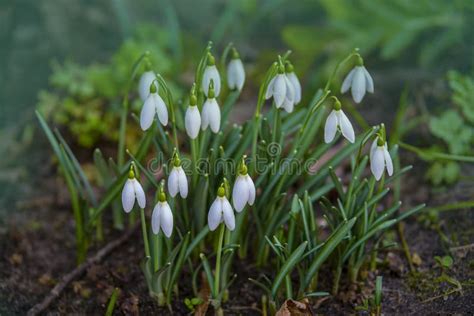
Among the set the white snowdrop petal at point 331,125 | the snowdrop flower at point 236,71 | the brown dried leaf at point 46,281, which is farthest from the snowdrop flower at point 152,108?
the brown dried leaf at point 46,281

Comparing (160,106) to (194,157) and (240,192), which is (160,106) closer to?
(194,157)

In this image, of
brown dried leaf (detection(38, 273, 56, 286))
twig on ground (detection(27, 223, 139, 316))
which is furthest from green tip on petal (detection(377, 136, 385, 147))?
brown dried leaf (detection(38, 273, 56, 286))

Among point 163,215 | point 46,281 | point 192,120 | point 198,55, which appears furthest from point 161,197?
point 198,55

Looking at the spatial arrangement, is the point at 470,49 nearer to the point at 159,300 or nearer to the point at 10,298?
the point at 159,300

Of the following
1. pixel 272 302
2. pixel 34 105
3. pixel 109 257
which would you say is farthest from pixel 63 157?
pixel 34 105

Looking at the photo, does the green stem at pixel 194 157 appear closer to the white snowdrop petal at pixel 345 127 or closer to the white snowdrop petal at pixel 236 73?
the white snowdrop petal at pixel 236 73

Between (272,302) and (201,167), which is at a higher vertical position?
(201,167)
